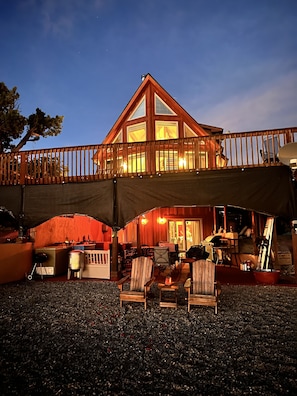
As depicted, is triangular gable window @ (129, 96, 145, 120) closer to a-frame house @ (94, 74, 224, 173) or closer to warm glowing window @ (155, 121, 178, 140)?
a-frame house @ (94, 74, 224, 173)

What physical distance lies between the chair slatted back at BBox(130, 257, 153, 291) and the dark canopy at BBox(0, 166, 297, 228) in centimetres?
275

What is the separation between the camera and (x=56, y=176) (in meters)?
9.47

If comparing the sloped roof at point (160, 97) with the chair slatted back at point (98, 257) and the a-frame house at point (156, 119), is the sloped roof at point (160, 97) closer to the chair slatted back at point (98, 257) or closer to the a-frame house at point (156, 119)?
the a-frame house at point (156, 119)

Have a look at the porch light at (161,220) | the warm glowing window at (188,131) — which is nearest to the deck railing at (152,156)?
the warm glowing window at (188,131)

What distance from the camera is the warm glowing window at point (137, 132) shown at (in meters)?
13.7

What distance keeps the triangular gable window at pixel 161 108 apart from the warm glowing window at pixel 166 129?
55 cm

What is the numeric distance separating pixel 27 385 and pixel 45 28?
92.7 ft

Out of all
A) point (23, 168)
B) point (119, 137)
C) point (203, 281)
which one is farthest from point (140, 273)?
point (119, 137)

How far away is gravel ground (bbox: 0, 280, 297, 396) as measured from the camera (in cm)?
281

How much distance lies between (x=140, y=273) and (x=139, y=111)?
10.1m

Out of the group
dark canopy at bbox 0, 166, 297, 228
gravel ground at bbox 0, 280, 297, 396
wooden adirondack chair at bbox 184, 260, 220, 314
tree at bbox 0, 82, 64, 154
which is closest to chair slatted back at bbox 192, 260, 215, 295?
wooden adirondack chair at bbox 184, 260, 220, 314

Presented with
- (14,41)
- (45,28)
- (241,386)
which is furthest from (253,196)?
(14,41)

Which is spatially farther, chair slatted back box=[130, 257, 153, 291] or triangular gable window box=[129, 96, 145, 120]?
triangular gable window box=[129, 96, 145, 120]

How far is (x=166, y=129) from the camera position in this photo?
13.7 meters
